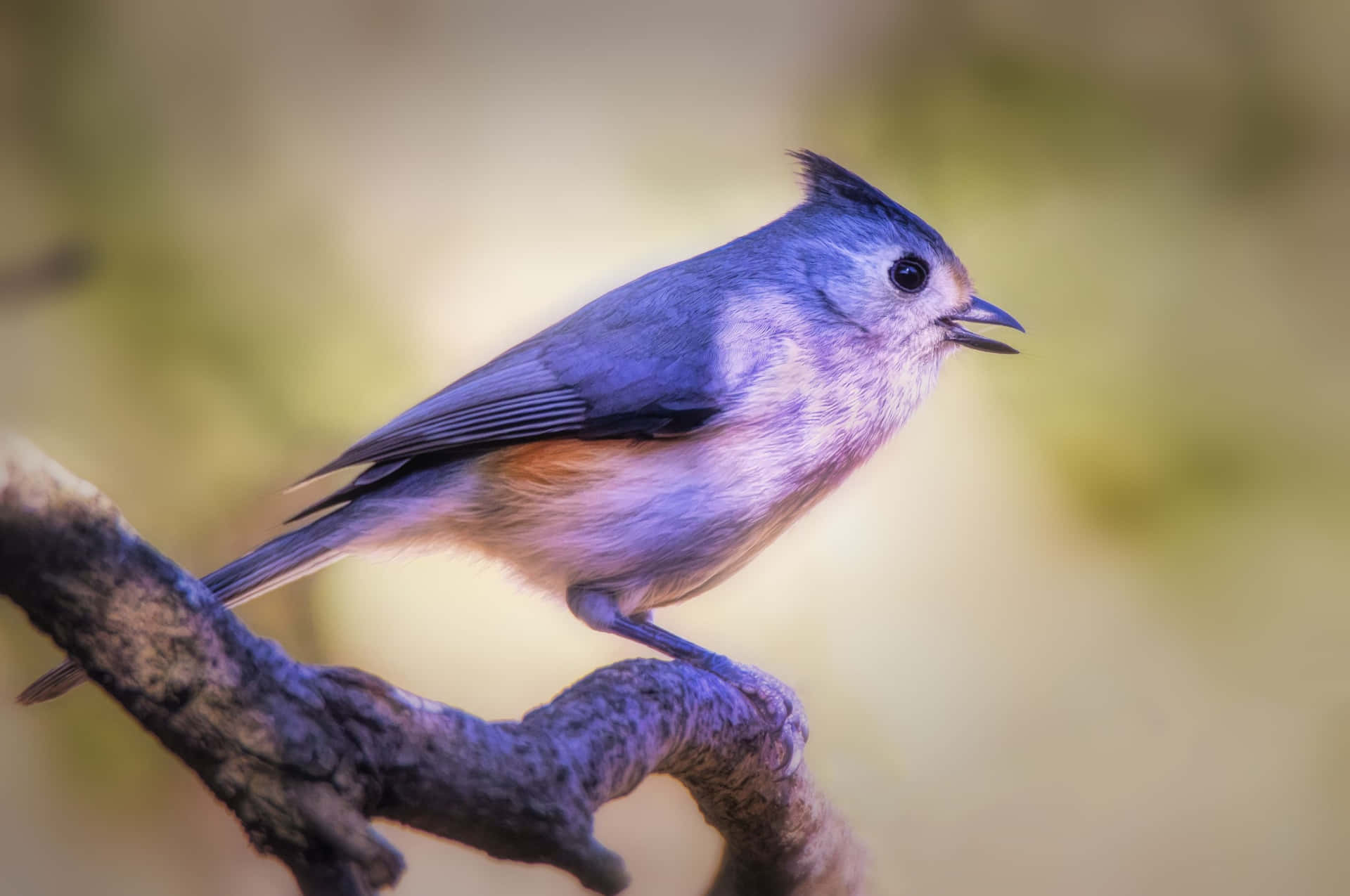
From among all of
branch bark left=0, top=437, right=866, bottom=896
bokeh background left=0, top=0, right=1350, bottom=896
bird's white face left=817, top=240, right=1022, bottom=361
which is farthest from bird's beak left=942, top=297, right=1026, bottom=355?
branch bark left=0, top=437, right=866, bottom=896

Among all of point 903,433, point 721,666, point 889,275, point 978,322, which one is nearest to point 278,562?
point 721,666

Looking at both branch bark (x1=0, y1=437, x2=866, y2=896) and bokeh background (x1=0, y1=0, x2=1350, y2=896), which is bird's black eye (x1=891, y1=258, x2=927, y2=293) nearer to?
bokeh background (x1=0, y1=0, x2=1350, y2=896)

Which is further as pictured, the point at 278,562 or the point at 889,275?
the point at 889,275

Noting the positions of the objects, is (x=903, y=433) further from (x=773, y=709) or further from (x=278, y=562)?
(x=278, y=562)

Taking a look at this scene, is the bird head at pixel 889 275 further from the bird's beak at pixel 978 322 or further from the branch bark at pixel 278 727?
the branch bark at pixel 278 727

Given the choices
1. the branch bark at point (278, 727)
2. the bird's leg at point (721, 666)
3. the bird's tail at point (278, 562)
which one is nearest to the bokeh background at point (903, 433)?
the bird's leg at point (721, 666)

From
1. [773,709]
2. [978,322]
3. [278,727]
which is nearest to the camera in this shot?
[278,727]

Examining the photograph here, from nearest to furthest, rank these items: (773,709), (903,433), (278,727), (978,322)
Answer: (278,727)
(773,709)
(978,322)
(903,433)
